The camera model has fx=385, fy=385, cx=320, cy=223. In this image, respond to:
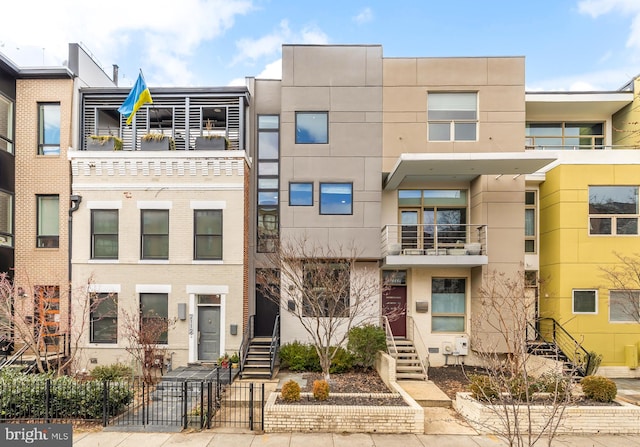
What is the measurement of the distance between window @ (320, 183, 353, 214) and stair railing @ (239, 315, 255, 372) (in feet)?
15.6

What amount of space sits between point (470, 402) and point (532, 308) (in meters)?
7.00

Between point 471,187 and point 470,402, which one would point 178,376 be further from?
point 471,187

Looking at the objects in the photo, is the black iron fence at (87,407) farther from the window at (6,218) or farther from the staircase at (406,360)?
the window at (6,218)

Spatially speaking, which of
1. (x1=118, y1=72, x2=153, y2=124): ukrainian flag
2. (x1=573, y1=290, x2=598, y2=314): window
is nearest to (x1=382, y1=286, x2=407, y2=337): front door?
(x1=573, y1=290, x2=598, y2=314): window

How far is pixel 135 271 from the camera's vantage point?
43.3ft

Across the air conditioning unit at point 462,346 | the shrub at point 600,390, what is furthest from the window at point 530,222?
the shrub at point 600,390

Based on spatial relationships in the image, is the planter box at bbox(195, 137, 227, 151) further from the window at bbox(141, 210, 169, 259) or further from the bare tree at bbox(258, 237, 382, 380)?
the bare tree at bbox(258, 237, 382, 380)

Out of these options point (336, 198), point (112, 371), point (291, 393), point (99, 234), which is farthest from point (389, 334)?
point (99, 234)

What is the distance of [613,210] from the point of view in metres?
13.5

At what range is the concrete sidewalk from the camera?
789 cm

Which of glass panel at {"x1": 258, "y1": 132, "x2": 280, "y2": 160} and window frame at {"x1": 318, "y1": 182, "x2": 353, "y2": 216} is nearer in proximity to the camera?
window frame at {"x1": 318, "y1": 182, "x2": 353, "y2": 216}

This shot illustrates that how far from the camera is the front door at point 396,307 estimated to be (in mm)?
14469

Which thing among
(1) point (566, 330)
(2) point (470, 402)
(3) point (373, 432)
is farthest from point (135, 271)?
(1) point (566, 330)

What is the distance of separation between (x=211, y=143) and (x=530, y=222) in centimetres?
1237
